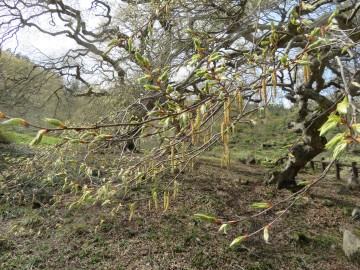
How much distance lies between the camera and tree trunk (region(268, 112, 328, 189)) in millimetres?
6287

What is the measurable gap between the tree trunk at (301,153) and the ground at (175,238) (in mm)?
851

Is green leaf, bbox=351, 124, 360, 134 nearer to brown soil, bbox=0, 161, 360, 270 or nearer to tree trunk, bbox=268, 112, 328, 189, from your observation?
brown soil, bbox=0, 161, 360, 270

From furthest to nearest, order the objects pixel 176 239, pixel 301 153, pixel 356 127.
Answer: pixel 301 153, pixel 176 239, pixel 356 127

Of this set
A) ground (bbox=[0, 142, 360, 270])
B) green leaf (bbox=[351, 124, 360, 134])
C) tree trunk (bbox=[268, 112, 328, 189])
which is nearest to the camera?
green leaf (bbox=[351, 124, 360, 134])

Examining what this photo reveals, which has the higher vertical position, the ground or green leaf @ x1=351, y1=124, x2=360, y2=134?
green leaf @ x1=351, y1=124, x2=360, y2=134

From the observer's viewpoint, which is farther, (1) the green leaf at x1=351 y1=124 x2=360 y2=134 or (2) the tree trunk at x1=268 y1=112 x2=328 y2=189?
(2) the tree trunk at x1=268 y1=112 x2=328 y2=189

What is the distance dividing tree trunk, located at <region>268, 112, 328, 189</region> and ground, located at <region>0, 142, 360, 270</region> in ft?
2.79

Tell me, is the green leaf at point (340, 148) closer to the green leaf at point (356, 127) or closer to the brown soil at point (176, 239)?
the green leaf at point (356, 127)

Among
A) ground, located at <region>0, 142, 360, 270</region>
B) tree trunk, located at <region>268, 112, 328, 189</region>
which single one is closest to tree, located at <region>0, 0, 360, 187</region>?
tree trunk, located at <region>268, 112, 328, 189</region>

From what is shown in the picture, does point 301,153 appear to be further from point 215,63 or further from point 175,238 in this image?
point 215,63

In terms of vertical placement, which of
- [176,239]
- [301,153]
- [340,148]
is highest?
[340,148]

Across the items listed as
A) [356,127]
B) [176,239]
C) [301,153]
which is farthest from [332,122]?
[301,153]

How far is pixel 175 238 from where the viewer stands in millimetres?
4844

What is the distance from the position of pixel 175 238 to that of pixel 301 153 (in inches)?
143
